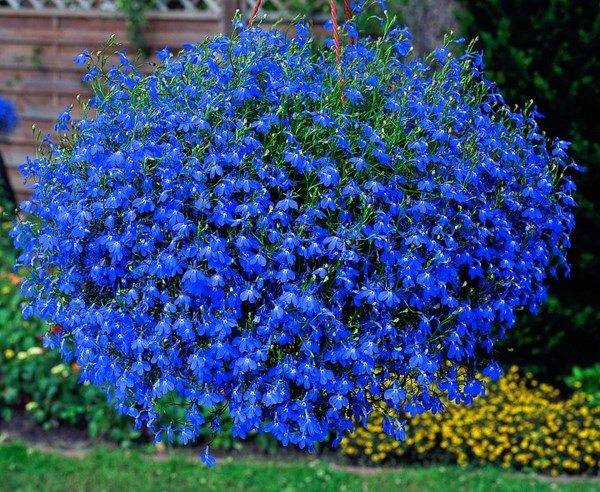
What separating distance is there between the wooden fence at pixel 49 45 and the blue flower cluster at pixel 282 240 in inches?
166

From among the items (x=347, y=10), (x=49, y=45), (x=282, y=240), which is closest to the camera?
(x=282, y=240)

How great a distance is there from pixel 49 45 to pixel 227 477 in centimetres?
368

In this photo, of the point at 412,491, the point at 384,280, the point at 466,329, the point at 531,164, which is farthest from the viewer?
the point at 412,491

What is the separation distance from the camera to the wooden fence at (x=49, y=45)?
6379 mm

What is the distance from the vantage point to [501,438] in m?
4.33

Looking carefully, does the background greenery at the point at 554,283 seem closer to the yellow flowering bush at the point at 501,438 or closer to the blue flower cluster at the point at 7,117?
the yellow flowering bush at the point at 501,438

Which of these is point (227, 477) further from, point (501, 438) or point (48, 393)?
point (501, 438)

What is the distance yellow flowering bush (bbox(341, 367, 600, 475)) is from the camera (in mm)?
4328

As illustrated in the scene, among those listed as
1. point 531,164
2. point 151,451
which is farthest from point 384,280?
point 151,451

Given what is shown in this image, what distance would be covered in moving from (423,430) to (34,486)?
1669mm

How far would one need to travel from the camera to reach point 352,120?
2.06 metres

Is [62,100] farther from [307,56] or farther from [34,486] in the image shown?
[307,56]

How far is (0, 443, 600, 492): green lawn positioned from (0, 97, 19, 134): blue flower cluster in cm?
231

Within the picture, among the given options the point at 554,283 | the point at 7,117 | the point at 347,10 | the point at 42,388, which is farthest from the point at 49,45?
the point at 347,10
